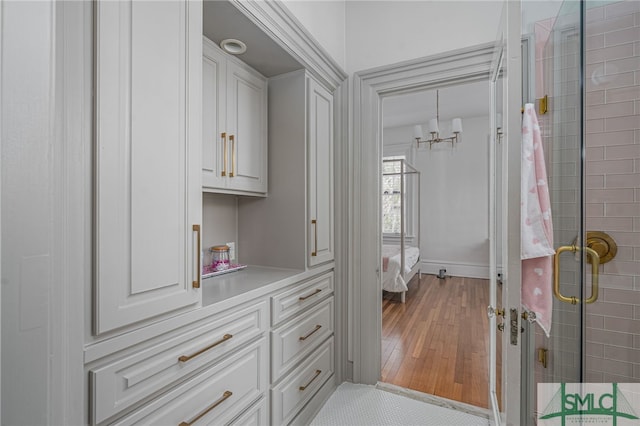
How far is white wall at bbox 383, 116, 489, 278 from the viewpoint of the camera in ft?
17.4

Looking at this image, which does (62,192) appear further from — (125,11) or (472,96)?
(472,96)

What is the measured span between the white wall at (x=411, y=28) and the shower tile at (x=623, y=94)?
39.6 inches

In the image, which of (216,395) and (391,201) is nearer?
(216,395)

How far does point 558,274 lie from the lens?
1.15 m

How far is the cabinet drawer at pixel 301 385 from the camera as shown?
1543mm

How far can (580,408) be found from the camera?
1086mm

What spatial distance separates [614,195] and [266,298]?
1.42 meters

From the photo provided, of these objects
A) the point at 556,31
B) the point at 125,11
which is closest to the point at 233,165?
the point at 125,11

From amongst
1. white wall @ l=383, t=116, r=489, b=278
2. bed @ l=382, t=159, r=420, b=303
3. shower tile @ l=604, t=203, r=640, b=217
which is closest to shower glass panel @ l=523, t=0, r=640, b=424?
shower tile @ l=604, t=203, r=640, b=217

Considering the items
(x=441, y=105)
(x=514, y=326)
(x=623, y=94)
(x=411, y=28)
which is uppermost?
(x=441, y=105)

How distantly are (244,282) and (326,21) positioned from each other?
1.74 metres

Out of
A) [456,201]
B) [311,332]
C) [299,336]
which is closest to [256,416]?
[299,336]

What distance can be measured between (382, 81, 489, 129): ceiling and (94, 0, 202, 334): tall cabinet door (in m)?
3.28

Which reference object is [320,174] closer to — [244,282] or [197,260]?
[244,282]
